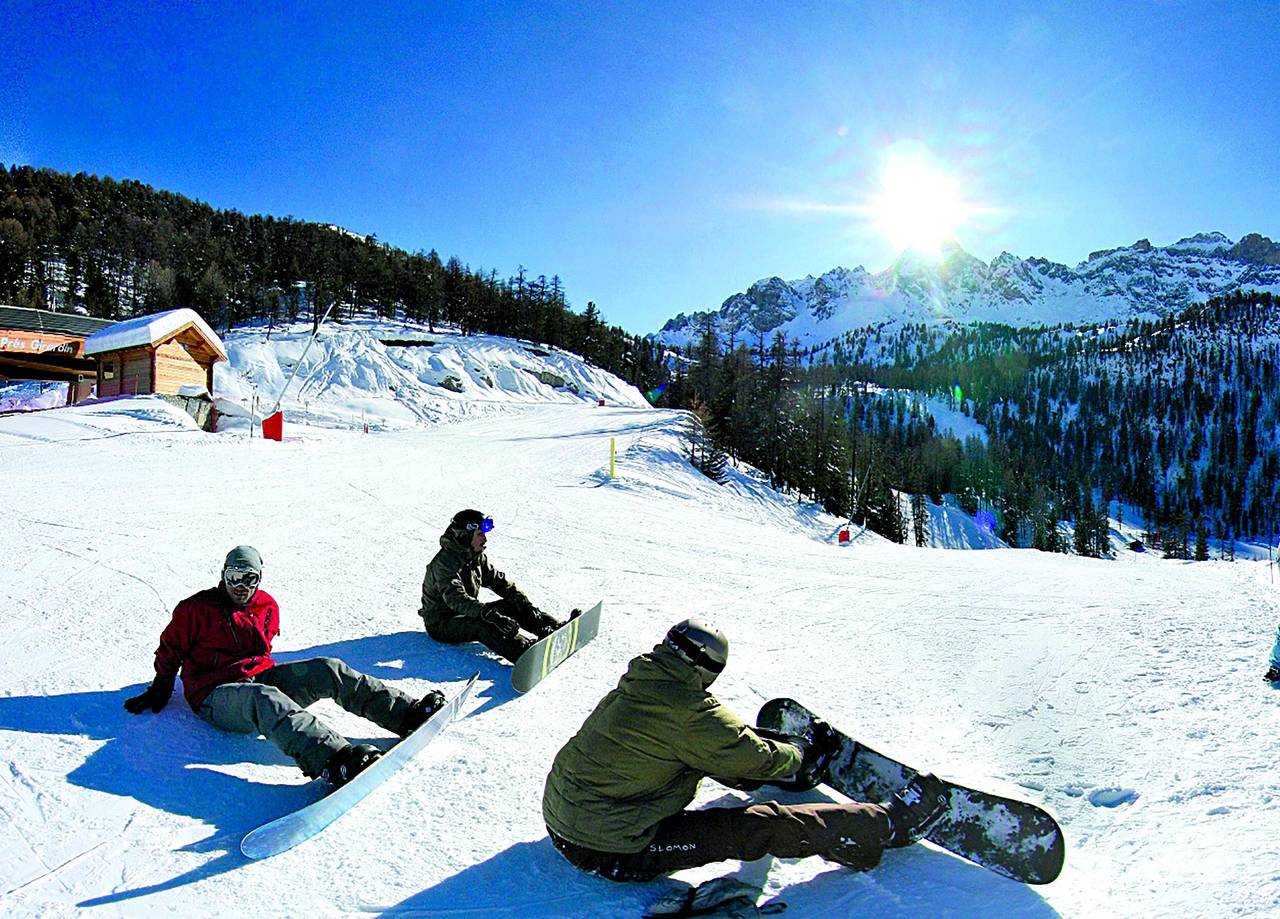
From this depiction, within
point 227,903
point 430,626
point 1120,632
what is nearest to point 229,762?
point 227,903

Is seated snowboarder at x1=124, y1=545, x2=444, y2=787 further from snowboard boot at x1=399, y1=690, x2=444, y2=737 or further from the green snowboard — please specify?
the green snowboard

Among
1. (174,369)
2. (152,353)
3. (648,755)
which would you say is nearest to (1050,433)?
(174,369)

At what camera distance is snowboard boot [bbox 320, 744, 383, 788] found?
3441 millimetres

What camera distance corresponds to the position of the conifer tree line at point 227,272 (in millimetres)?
62219

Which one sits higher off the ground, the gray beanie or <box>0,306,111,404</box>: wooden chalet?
<box>0,306,111,404</box>: wooden chalet

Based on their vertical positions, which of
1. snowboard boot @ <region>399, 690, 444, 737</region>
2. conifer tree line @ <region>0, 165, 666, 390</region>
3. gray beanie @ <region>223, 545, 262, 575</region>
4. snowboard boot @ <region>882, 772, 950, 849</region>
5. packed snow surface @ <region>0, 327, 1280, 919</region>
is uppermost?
conifer tree line @ <region>0, 165, 666, 390</region>

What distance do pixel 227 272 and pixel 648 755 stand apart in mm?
84939

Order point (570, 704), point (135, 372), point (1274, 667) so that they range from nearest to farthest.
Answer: point (570, 704), point (1274, 667), point (135, 372)

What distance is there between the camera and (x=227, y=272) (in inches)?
2847

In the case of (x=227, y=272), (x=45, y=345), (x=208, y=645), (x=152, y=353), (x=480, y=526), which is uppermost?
(x=227, y=272)

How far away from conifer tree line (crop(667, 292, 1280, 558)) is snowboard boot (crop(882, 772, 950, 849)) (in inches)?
1330

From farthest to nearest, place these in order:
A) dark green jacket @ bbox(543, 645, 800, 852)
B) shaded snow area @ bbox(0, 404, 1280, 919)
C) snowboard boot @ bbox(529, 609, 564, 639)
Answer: snowboard boot @ bbox(529, 609, 564, 639) → shaded snow area @ bbox(0, 404, 1280, 919) → dark green jacket @ bbox(543, 645, 800, 852)

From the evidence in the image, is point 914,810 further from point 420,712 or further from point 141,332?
point 141,332

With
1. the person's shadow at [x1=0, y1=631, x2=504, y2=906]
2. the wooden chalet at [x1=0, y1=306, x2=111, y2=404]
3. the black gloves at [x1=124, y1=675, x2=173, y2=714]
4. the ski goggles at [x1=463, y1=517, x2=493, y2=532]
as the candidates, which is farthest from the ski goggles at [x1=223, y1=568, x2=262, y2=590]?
the wooden chalet at [x1=0, y1=306, x2=111, y2=404]
